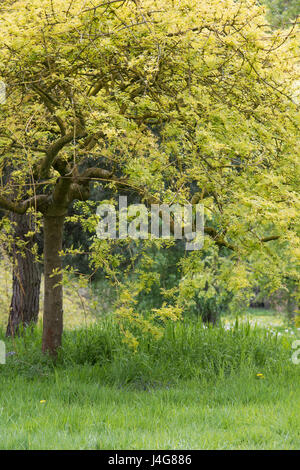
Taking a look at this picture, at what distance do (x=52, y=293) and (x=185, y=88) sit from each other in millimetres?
2809

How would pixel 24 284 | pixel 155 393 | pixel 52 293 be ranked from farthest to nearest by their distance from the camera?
1. pixel 24 284
2. pixel 52 293
3. pixel 155 393

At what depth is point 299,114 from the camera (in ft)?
15.8

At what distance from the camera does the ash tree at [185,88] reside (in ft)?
14.4

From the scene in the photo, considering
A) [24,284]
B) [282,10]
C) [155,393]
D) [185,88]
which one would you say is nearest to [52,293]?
[155,393]

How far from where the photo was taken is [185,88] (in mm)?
4973

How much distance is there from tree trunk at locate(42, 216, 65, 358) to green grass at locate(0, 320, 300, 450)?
197 mm

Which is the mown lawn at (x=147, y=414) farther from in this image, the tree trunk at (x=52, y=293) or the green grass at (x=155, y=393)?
the tree trunk at (x=52, y=293)

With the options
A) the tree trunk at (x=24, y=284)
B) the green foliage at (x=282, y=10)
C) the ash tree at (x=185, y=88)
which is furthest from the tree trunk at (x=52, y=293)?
the green foliage at (x=282, y=10)

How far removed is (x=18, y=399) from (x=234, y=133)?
9.79 ft

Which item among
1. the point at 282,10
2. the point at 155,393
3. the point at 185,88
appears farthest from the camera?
the point at 282,10

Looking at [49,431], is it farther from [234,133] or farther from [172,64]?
[172,64]

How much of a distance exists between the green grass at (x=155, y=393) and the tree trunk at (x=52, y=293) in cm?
20

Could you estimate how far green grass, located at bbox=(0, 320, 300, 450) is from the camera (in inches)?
159

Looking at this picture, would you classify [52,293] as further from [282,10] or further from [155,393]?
[282,10]
